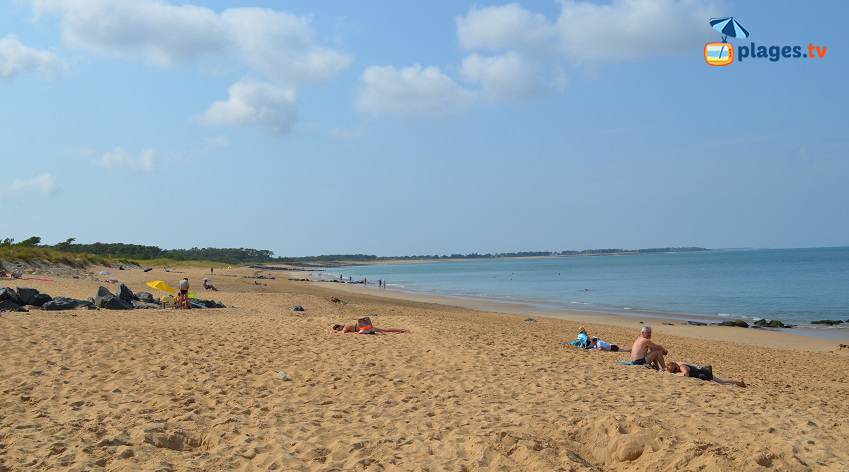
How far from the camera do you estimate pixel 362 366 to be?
9.04m

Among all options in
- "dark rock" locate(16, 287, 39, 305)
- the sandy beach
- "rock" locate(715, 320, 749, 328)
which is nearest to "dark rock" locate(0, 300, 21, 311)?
"dark rock" locate(16, 287, 39, 305)

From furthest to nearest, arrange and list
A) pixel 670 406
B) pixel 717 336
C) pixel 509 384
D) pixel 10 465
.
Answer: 1. pixel 717 336
2. pixel 509 384
3. pixel 670 406
4. pixel 10 465

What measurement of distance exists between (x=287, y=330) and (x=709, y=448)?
906cm

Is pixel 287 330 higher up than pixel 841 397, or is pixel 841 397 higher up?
pixel 287 330

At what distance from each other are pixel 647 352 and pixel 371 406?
18.8 ft

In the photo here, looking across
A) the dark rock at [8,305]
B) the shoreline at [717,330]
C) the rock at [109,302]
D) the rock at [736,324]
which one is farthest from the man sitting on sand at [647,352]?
the rock at [736,324]

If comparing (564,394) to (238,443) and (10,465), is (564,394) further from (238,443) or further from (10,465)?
(10,465)

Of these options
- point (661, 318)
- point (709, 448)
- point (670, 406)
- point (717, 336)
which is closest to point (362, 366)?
point (670, 406)

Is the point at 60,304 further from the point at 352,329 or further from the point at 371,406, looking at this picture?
the point at 371,406

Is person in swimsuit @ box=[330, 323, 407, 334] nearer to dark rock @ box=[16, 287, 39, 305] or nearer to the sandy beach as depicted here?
the sandy beach

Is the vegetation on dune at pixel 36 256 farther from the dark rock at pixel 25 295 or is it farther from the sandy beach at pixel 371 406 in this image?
the sandy beach at pixel 371 406

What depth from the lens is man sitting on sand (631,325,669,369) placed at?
10.1 meters

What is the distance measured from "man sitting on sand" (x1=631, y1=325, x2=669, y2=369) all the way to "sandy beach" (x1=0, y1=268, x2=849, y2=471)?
1.73ft

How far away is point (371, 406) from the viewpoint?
23.0 ft
